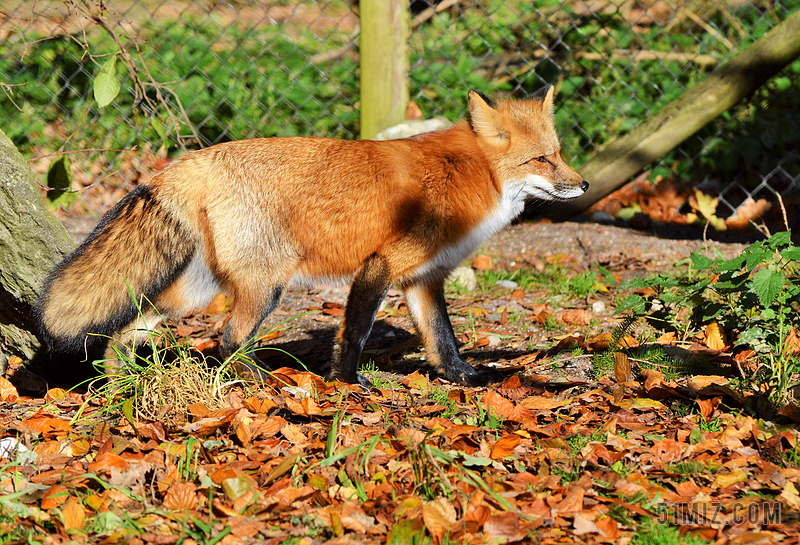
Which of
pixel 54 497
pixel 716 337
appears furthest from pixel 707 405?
pixel 54 497

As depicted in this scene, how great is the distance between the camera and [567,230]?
20.7 ft

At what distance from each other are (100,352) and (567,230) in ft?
12.9

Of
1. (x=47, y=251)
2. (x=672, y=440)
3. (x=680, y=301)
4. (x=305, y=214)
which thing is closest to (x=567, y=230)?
(x=680, y=301)

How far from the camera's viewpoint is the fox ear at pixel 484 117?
13.1 feet

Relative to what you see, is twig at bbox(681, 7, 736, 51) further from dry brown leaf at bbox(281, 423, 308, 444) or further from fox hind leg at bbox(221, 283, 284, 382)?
dry brown leaf at bbox(281, 423, 308, 444)

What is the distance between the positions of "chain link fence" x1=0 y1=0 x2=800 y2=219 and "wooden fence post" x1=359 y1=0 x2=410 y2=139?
0.34m

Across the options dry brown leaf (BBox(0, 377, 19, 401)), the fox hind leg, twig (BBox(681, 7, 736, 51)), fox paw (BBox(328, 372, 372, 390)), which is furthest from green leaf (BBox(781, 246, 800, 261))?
twig (BBox(681, 7, 736, 51))

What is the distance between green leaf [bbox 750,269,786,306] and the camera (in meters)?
3.18

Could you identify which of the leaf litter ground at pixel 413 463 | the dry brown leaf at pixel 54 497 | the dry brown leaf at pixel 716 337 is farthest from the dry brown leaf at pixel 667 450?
the dry brown leaf at pixel 54 497

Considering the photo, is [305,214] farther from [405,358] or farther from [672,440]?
[672,440]

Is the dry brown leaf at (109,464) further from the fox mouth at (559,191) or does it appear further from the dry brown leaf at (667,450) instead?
the fox mouth at (559,191)

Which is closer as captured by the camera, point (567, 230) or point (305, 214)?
point (305, 214)

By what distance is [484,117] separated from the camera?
13.3 ft

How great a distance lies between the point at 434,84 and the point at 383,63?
0.91 metres
